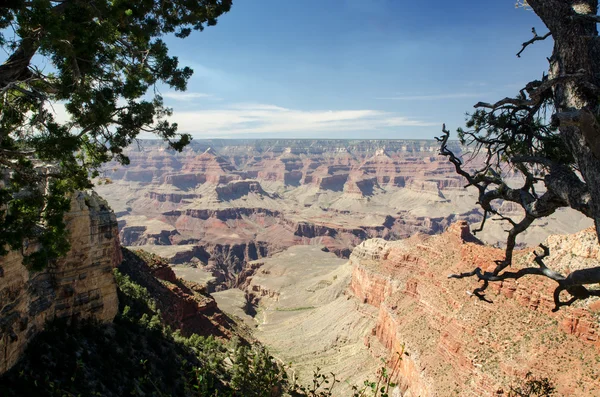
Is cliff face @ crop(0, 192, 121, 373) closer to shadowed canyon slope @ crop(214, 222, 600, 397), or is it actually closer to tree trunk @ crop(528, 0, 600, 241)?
shadowed canyon slope @ crop(214, 222, 600, 397)

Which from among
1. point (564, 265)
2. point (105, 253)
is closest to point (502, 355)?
point (564, 265)

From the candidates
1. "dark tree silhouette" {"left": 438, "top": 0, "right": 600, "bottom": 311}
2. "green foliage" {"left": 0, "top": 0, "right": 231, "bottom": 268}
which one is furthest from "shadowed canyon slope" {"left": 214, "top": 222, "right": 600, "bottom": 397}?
"green foliage" {"left": 0, "top": 0, "right": 231, "bottom": 268}

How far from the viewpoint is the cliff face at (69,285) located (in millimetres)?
14859

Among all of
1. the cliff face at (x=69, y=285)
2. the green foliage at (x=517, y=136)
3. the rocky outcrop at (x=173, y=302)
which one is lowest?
the rocky outcrop at (x=173, y=302)

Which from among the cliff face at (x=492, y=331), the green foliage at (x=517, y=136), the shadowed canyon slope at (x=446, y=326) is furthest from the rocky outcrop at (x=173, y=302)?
the green foliage at (x=517, y=136)

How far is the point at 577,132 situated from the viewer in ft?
24.8

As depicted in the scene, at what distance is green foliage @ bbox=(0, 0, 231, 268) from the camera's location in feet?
35.2

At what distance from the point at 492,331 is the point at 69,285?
29.0 meters

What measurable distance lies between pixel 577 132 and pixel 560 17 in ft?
7.52

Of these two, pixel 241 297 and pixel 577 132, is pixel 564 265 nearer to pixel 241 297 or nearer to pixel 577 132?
pixel 577 132

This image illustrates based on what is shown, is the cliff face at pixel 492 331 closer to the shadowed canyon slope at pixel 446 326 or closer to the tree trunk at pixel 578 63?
the shadowed canyon slope at pixel 446 326

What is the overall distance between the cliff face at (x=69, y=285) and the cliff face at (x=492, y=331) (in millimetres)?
22602

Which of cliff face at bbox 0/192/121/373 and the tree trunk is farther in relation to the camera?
cliff face at bbox 0/192/121/373

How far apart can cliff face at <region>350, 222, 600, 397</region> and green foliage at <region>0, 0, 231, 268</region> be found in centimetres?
2460
